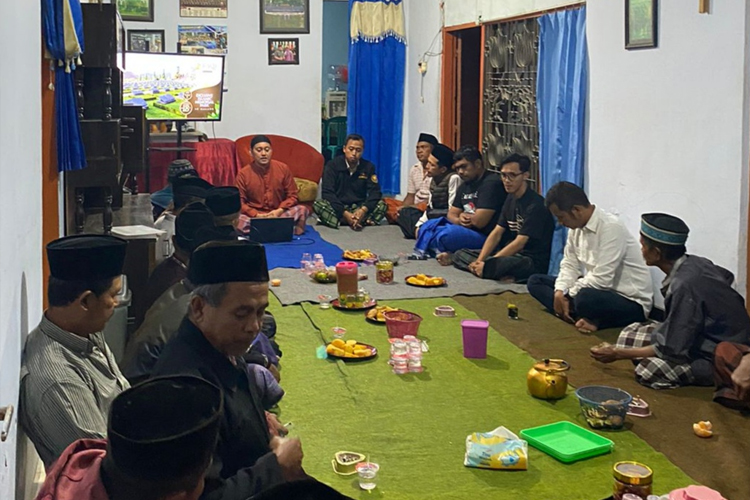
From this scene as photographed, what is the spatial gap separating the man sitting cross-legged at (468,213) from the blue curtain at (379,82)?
3039mm

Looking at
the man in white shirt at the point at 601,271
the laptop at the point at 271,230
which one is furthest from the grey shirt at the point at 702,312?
the laptop at the point at 271,230

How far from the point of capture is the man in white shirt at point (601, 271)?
4930mm

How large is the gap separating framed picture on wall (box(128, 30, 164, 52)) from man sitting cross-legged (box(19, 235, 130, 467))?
23.6ft

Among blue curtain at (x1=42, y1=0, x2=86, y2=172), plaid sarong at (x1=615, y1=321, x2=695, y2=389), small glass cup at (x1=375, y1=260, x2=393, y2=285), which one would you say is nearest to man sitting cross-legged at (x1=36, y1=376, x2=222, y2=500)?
blue curtain at (x1=42, y1=0, x2=86, y2=172)

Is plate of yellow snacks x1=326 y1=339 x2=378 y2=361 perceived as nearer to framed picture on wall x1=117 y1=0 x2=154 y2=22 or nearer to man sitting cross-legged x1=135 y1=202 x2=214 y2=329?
man sitting cross-legged x1=135 y1=202 x2=214 y2=329

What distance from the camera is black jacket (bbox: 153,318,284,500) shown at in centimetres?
210

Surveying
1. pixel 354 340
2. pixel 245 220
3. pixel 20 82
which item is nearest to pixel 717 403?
pixel 354 340

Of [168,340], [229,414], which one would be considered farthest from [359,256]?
[229,414]

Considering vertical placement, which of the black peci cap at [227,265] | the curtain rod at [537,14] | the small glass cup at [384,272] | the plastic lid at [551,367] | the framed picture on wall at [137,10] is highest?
the framed picture on wall at [137,10]

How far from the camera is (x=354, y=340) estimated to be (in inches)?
181

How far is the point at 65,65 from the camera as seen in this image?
147 inches

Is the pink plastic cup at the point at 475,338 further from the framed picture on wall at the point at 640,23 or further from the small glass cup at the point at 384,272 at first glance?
the framed picture on wall at the point at 640,23

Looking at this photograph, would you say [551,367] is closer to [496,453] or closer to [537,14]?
[496,453]

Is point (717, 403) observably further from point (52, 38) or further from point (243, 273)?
point (52, 38)
